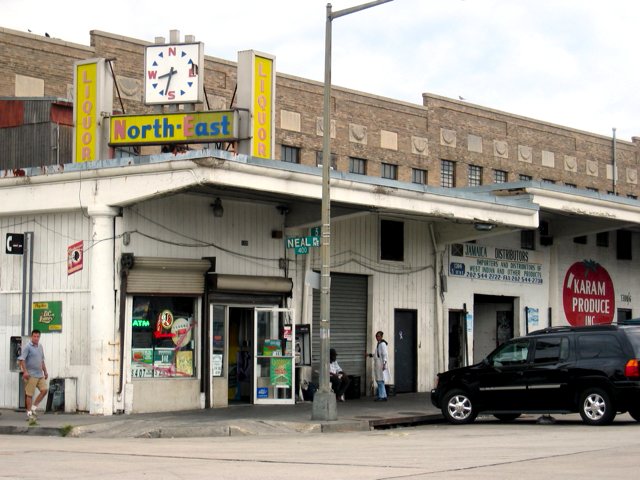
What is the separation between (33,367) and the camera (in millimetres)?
21516

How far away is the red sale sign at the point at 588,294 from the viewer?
35.3 meters

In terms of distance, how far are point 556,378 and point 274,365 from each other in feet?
23.9

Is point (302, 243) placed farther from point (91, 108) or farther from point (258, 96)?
point (91, 108)

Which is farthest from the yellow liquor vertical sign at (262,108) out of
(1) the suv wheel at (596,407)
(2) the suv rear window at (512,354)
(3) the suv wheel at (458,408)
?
(1) the suv wheel at (596,407)

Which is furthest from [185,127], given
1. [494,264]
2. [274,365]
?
[494,264]

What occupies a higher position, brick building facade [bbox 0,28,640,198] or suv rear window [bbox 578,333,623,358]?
brick building facade [bbox 0,28,640,198]

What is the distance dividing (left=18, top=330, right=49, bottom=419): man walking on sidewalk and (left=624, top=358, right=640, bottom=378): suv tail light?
10.9 m

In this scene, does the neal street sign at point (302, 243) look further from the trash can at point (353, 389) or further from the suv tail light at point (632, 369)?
the suv tail light at point (632, 369)

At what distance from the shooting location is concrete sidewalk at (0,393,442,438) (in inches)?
759

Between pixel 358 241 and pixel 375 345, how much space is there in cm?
272

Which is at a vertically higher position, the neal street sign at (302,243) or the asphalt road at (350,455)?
the neal street sign at (302,243)

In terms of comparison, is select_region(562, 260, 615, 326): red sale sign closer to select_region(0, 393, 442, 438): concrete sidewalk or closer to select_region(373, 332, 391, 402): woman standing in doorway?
select_region(373, 332, 391, 402): woman standing in doorway

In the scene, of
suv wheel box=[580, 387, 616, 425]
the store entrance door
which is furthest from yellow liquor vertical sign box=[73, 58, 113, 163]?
suv wheel box=[580, 387, 616, 425]

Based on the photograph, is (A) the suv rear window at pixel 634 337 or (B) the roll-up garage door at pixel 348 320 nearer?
(A) the suv rear window at pixel 634 337
